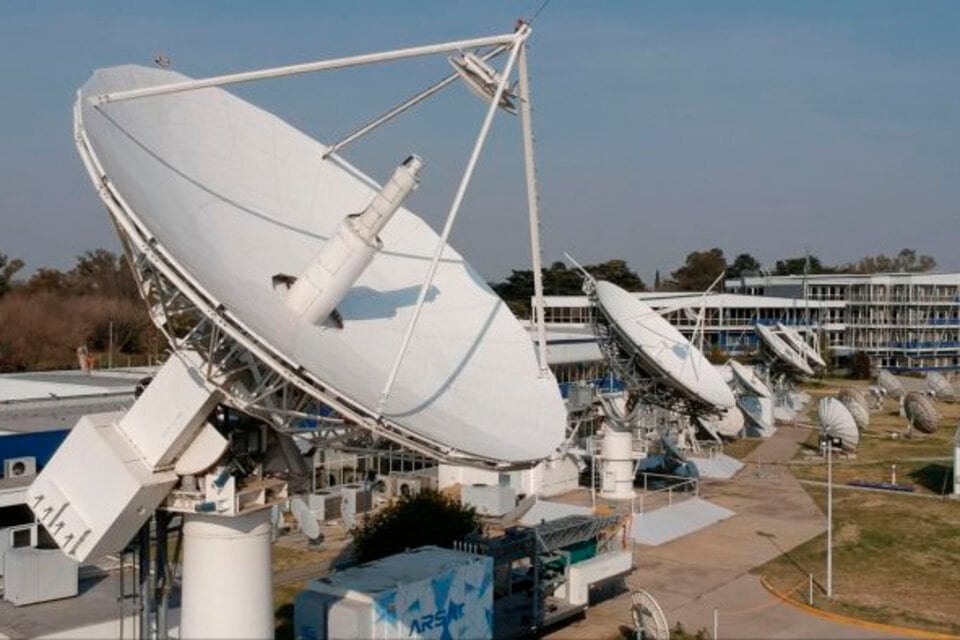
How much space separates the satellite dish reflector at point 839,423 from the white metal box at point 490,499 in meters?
22.7

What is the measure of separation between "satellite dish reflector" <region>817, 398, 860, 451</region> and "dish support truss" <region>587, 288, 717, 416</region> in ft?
55.0

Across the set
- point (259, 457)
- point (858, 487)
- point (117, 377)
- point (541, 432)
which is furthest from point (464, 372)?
point (117, 377)

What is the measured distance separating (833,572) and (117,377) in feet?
112

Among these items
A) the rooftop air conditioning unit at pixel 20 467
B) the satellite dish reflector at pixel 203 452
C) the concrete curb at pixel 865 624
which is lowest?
the concrete curb at pixel 865 624

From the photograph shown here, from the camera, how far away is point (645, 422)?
5059 centimetres

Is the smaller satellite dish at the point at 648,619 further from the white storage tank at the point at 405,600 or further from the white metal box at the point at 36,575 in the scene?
the white metal box at the point at 36,575

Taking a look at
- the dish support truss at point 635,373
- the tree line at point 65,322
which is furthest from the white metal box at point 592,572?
the tree line at point 65,322

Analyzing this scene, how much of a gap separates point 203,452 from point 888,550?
24.2 m

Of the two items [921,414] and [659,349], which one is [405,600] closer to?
[659,349]

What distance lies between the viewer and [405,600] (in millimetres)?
19312

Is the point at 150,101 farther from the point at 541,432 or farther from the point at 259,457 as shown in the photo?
the point at 541,432

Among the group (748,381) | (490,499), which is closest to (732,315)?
(748,381)

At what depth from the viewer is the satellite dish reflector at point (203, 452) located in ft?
55.0

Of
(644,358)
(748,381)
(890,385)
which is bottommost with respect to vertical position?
(890,385)
